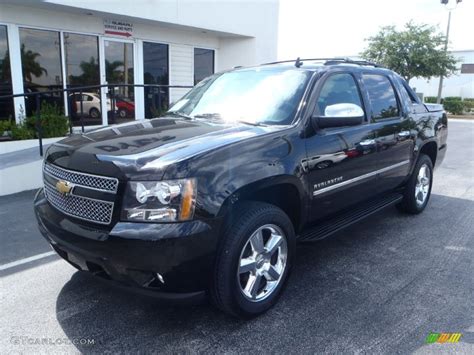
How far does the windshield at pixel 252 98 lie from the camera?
3.51 metres

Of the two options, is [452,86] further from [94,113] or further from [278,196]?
[278,196]

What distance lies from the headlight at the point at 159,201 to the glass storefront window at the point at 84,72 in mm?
9292

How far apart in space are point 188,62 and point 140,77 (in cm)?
213

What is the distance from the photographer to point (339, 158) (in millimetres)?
3693

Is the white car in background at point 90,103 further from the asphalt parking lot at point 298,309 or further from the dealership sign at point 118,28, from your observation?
the asphalt parking lot at point 298,309

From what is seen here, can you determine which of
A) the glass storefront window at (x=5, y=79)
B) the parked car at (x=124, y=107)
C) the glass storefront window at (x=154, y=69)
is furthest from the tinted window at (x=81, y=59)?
the glass storefront window at (x=154, y=69)

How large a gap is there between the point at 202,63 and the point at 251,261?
1278cm

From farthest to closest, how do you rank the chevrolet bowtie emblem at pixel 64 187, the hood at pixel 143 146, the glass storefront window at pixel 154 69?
1. the glass storefront window at pixel 154 69
2. the chevrolet bowtie emblem at pixel 64 187
3. the hood at pixel 143 146

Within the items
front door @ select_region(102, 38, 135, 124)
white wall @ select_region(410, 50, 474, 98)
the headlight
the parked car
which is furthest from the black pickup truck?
white wall @ select_region(410, 50, 474, 98)

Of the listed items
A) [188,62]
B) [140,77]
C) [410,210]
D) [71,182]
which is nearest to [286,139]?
[71,182]

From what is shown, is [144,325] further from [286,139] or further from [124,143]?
[286,139]

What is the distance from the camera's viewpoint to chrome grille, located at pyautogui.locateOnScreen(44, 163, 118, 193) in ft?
8.44

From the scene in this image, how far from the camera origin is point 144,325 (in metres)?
2.92

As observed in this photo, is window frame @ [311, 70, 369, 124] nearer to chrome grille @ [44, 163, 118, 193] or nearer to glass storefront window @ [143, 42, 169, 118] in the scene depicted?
chrome grille @ [44, 163, 118, 193]
